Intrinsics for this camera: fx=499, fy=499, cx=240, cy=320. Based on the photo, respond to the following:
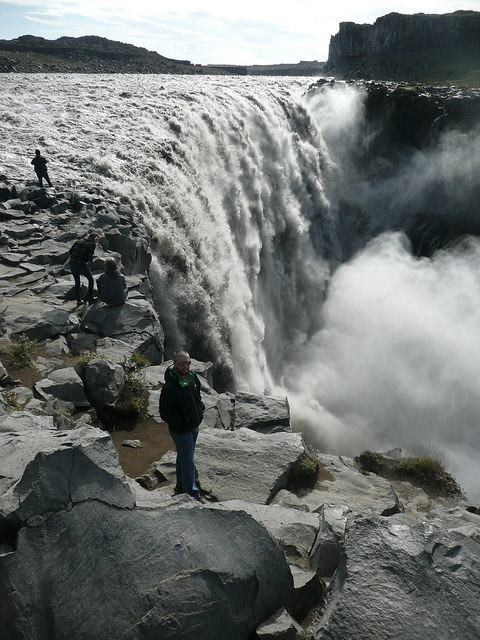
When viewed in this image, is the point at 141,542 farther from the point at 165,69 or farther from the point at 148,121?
the point at 165,69

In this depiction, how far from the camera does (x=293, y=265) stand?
33844 mm

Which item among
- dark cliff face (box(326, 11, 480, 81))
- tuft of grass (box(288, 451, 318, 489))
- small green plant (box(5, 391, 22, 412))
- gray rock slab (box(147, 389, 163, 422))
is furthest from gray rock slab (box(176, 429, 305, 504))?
dark cliff face (box(326, 11, 480, 81))

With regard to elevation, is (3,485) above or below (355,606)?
above

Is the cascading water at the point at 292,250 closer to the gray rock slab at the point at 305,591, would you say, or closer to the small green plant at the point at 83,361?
the small green plant at the point at 83,361

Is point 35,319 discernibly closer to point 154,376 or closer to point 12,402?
point 154,376

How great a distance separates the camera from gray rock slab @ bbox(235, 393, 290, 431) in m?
11.8

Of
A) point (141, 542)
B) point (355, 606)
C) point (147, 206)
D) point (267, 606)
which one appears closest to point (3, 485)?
point (141, 542)

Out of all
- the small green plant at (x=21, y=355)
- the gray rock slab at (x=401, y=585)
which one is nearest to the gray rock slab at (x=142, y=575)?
the gray rock slab at (x=401, y=585)

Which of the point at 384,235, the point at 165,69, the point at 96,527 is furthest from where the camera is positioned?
the point at 165,69

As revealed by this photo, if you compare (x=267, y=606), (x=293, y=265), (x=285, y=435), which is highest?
(x=267, y=606)

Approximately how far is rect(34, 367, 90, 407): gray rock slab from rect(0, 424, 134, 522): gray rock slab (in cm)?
376

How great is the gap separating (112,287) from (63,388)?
354 centimetres

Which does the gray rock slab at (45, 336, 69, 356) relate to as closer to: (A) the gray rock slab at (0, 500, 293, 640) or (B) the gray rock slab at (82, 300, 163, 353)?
(B) the gray rock slab at (82, 300, 163, 353)

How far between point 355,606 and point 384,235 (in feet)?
142
